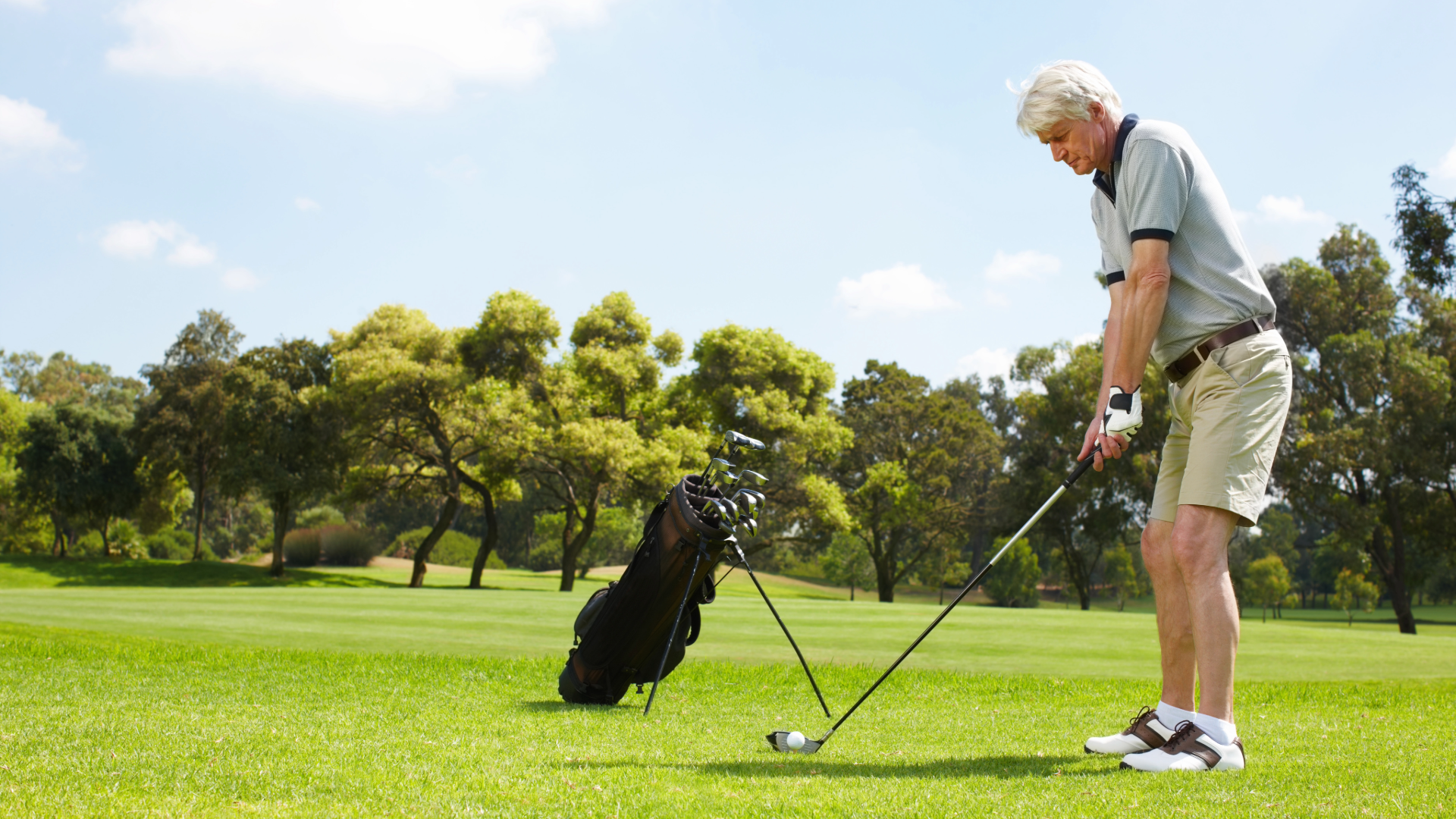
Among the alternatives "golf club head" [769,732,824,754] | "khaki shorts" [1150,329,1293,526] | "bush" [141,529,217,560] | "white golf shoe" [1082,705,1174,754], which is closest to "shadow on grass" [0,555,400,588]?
"bush" [141,529,217,560]

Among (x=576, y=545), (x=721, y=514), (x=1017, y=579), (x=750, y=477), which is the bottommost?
(x=1017, y=579)

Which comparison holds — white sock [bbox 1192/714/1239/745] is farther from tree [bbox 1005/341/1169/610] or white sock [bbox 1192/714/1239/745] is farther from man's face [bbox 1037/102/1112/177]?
tree [bbox 1005/341/1169/610]

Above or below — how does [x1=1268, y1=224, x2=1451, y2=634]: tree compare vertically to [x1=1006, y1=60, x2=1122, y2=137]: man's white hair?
above

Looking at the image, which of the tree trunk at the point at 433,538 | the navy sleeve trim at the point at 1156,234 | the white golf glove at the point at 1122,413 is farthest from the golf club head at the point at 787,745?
the tree trunk at the point at 433,538

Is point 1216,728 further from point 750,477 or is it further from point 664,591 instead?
point 664,591

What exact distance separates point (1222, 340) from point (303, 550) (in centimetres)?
5361

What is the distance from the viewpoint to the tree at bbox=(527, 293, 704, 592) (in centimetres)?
3081

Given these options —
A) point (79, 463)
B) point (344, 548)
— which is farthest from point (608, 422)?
point (79, 463)

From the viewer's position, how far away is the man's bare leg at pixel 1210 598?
138 inches

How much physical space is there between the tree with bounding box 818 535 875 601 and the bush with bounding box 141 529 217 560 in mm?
33422

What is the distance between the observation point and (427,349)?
111 feet

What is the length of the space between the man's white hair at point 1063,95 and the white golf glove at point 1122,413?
1105 mm

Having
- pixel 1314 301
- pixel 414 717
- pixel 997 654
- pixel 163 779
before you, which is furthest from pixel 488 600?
pixel 1314 301

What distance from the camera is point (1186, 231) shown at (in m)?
3.75
